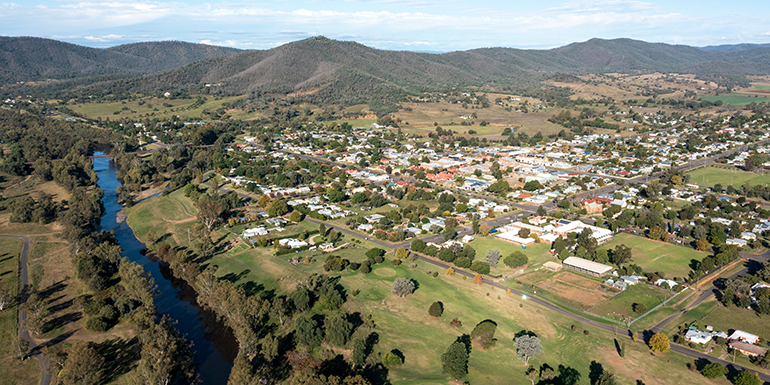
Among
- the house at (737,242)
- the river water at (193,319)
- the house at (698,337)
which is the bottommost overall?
the river water at (193,319)

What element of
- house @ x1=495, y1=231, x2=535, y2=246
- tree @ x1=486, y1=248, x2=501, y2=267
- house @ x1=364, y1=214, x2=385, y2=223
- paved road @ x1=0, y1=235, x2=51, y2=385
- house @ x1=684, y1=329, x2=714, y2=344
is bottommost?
paved road @ x1=0, y1=235, x2=51, y2=385

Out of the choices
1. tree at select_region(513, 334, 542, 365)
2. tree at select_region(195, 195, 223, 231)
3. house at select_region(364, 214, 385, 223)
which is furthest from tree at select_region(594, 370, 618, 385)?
tree at select_region(195, 195, 223, 231)

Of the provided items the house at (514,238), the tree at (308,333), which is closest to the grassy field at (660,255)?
the house at (514,238)

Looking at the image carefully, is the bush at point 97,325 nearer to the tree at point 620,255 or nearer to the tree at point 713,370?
the tree at point 713,370

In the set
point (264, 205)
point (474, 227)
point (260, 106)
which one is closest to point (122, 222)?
point (264, 205)

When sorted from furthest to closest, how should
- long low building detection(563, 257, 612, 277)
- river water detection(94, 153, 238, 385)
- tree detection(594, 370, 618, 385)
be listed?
long low building detection(563, 257, 612, 277), river water detection(94, 153, 238, 385), tree detection(594, 370, 618, 385)

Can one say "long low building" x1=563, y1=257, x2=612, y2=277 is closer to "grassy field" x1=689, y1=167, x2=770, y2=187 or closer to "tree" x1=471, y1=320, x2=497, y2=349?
"tree" x1=471, y1=320, x2=497, y2=349
